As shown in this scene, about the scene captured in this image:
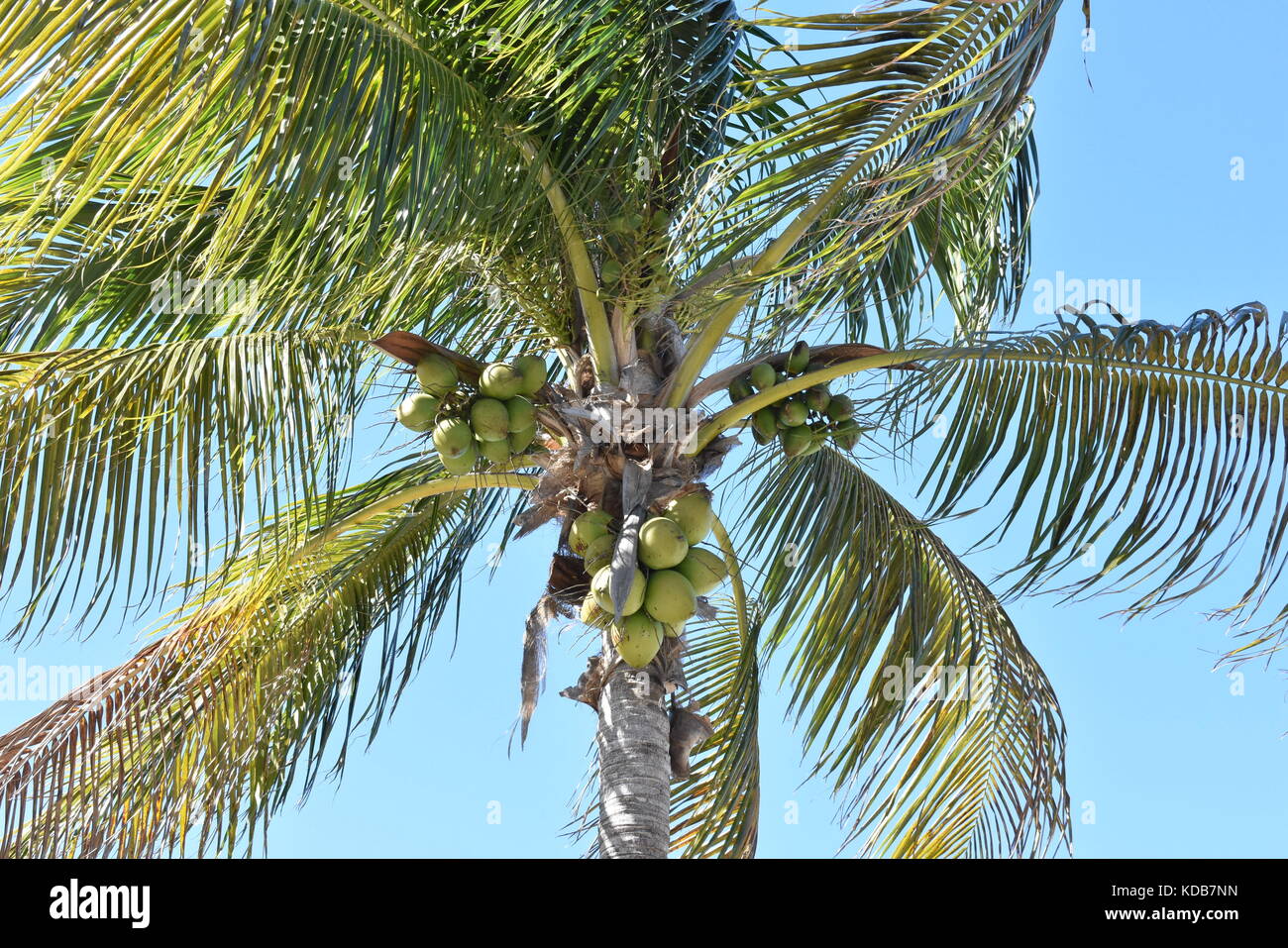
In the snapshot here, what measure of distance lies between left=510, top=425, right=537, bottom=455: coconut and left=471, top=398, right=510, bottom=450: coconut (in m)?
0.08

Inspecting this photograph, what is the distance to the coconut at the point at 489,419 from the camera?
4.51 metres

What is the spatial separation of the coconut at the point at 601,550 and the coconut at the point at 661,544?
18 centimetres

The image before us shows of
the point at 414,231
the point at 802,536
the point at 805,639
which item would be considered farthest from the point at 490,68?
the point at 805,639

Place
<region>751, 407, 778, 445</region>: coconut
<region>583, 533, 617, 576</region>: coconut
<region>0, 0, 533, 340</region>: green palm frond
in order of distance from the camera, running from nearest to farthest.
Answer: <region>0, 0, 533, 340</region>: green palm frond → <region>583, 533, 617, 576</region>: coconut → <region>751, 407, 778, 445</region>: coconut

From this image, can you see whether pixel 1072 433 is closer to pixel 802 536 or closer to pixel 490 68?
pixel 802 536

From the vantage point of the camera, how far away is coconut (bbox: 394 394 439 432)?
4.55 meters

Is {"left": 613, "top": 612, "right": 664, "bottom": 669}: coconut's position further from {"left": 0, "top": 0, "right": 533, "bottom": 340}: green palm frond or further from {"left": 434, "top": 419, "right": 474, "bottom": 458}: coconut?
{"left": 0, "top": 0, "right": 533, "bottom": 340}: green palm frond

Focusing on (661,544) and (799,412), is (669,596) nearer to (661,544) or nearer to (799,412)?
(661,544)

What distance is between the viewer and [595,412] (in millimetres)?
4746

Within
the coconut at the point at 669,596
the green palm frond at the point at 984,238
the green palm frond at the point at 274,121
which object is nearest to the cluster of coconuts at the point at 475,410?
the green palm frond at the point at 274,121

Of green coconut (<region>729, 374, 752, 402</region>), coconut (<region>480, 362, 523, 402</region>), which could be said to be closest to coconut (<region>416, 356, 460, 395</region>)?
coconut (<region>480, 362, 523, 402</region>)

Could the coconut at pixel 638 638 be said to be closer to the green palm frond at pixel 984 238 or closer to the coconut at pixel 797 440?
the coconut at pixel 797 440

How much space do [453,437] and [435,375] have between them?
0.23m

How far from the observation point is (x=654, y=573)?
4516 mm
